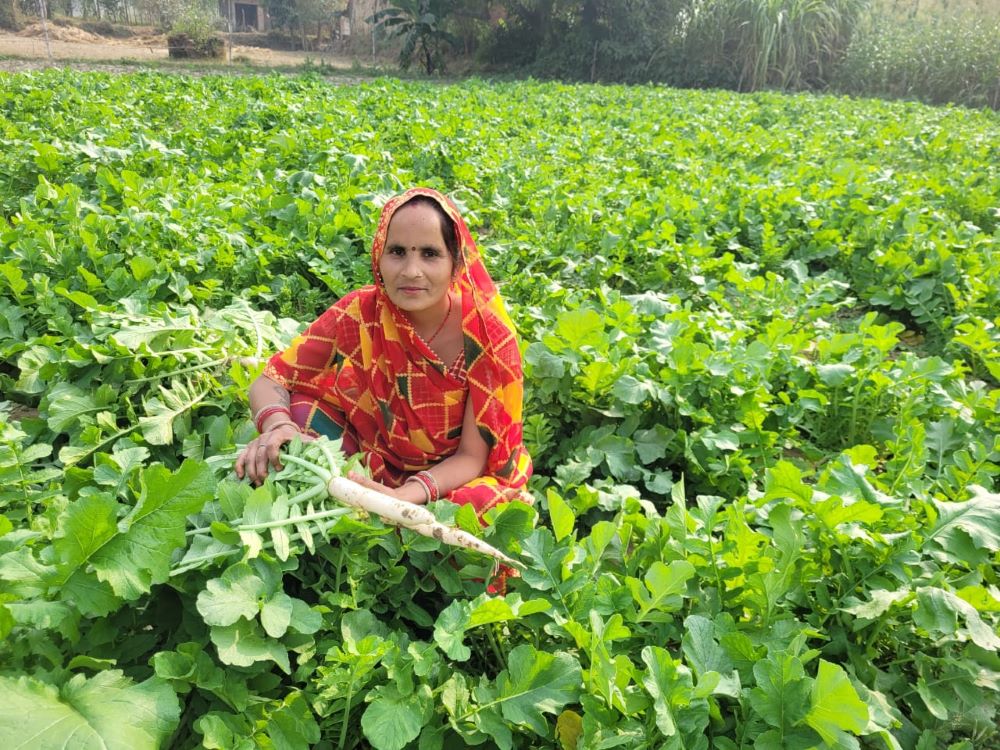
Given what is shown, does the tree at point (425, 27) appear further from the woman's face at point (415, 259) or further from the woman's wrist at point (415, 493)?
the woman's wrist at point (415, 493)

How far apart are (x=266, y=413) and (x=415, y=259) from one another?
0.70 metres

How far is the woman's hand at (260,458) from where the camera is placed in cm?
198

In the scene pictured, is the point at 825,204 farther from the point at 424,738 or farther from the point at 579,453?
the point at 424,738

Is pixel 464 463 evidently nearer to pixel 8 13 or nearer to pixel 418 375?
pixel 418 375

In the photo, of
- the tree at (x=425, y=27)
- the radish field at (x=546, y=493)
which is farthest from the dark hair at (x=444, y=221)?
the tree at (x=425, y=27)

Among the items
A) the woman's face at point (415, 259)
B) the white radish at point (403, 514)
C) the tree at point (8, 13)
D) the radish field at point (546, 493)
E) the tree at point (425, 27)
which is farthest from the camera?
the tree at point (8, 13)

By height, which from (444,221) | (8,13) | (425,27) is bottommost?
(444,221)

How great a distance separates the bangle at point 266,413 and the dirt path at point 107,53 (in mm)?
23375

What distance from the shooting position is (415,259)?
7.00ft

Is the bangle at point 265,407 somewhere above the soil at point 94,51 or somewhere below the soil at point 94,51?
below

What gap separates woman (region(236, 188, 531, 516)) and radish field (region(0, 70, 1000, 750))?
26cm

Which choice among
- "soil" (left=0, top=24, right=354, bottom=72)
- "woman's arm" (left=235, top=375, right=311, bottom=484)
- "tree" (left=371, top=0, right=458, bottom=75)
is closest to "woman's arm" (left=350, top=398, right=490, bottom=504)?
"woman's arm" (left=235, top=375, right=311, bottom=484)

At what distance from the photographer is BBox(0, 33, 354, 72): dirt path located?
957 inches

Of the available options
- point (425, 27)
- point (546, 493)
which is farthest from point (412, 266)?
point (425, 27)
